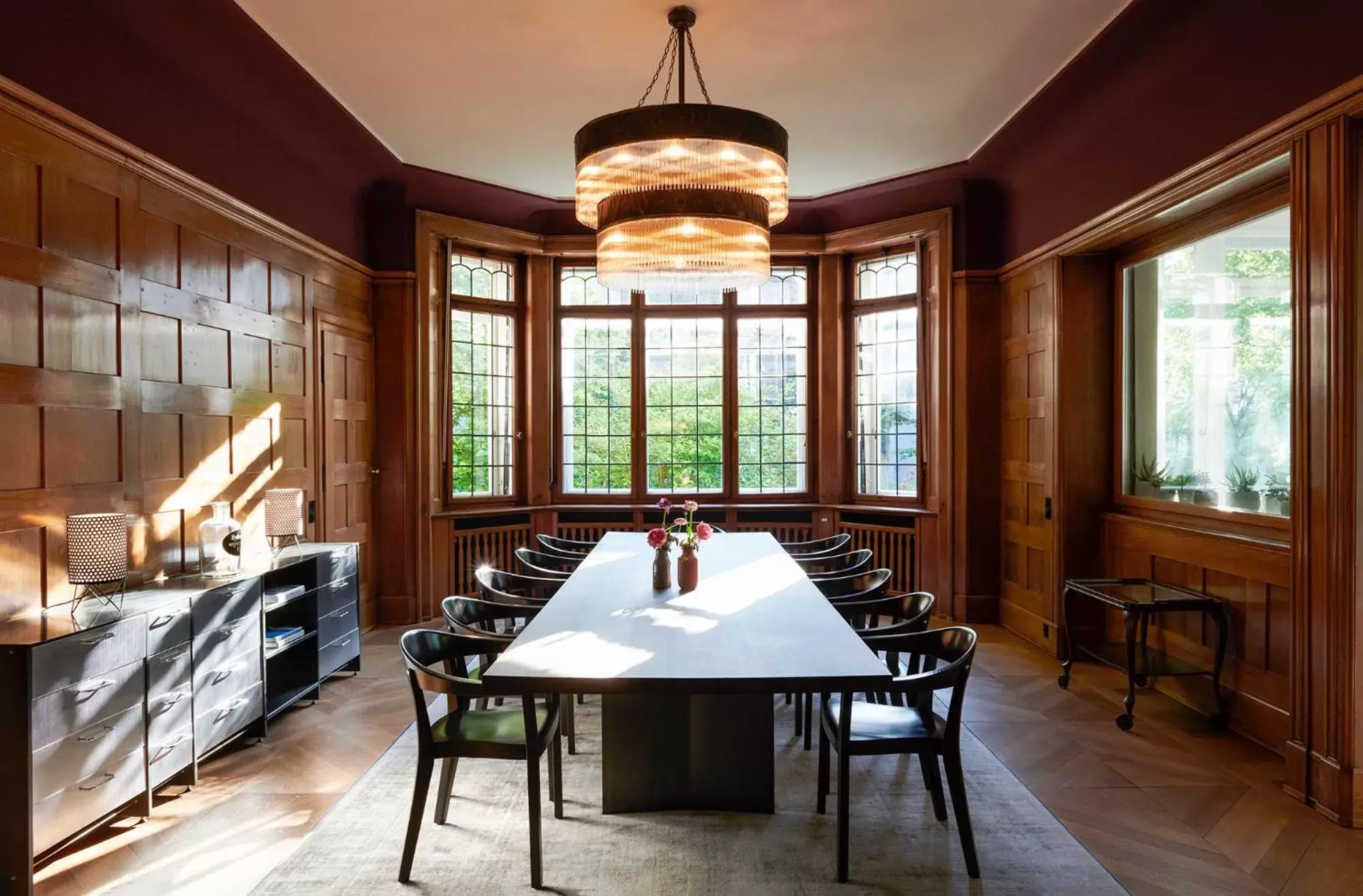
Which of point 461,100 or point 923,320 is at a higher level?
point 461,100

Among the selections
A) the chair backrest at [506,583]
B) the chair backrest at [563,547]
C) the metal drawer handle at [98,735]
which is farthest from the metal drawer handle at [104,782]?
the chair backrest at [563,547]

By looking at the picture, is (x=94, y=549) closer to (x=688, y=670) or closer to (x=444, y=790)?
(x=444, y=790)

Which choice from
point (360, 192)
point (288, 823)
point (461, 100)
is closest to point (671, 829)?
point (288, 823)

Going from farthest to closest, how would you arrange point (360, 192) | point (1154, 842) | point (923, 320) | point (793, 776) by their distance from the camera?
point (923, 320), point (360, 192), point (793, 776), point (1154, 842)

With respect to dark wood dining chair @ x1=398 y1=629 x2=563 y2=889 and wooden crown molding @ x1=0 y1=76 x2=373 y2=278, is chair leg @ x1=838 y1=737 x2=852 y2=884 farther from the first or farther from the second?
wooden crown molding @ x1=0 y1=76 x2=373 y2=278

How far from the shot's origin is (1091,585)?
4.77 metres

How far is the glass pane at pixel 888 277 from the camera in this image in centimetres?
711

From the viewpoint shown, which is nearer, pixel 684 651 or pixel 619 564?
pixel 684 651

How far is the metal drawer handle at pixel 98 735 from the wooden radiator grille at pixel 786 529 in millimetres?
5152

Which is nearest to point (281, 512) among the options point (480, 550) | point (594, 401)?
point (480, 550)

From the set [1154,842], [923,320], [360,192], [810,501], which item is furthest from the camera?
[810,501]

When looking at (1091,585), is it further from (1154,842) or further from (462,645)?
(462,645)

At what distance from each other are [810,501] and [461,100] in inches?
174

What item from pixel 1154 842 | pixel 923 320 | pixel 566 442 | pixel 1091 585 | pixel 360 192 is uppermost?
pixel 360 192
